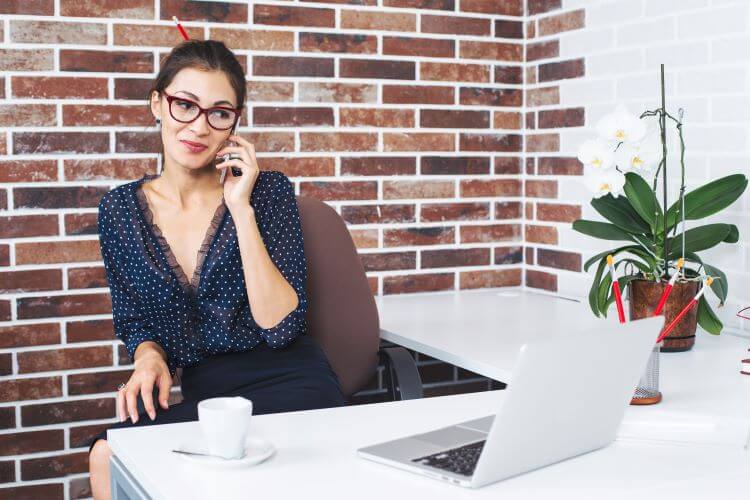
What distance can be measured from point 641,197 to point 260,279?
3.28 feet

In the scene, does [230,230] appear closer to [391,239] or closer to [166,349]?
[166,349]

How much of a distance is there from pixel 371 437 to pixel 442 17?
2.11 metres

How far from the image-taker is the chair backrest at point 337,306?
2.51m

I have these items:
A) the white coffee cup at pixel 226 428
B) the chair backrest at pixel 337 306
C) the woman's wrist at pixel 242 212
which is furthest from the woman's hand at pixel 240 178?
the white coffee cup at pixel 226 428

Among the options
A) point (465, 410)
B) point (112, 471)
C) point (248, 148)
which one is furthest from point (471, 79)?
point (112, 471)

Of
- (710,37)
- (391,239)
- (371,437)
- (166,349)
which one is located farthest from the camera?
(391,239)

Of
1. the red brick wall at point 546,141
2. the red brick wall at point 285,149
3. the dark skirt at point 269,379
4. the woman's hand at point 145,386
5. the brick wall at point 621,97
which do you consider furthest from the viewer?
the red brick wall at point 546,141

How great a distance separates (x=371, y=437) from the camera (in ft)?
4.72

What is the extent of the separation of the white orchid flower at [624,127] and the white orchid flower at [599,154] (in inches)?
1.2

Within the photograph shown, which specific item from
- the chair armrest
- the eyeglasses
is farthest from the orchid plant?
the eyeglasses

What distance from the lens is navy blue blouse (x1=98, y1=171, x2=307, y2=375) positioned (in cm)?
228

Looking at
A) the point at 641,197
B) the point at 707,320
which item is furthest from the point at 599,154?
the point at 707,320

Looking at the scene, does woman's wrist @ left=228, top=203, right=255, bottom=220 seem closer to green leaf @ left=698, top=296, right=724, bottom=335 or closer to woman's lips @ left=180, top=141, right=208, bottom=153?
woman's lips @ left=180, top=141, right=208, bottom=153

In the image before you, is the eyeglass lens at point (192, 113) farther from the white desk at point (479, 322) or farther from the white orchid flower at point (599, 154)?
the white orchid flower at point (599, 154)
